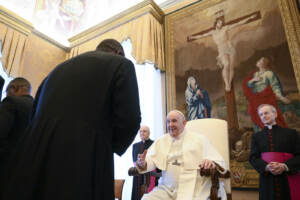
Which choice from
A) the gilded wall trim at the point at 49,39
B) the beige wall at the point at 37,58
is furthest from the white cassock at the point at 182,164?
the gilded wall trim at the point at 49,39

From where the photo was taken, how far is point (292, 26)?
4.17 metres

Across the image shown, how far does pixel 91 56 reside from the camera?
4.89 feet

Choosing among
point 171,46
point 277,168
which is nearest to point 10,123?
point 277,168

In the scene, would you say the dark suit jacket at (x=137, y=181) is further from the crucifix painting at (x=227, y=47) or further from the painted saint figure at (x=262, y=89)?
the painted saint figure at (x=262, y=89)

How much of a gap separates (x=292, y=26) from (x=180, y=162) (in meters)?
3.29

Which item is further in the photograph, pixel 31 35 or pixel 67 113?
pixel 31 35

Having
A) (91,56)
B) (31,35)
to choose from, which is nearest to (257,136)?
(91,56)

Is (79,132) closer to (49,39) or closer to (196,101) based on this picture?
(196,101)

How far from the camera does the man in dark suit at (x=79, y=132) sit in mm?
1151

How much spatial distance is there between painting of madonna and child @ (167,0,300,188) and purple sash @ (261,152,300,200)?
0.99 metres

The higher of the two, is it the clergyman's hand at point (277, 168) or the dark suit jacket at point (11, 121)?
the dark suit jacket at point (11, 121)

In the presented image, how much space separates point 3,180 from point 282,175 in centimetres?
294

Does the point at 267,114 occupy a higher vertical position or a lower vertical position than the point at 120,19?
lower

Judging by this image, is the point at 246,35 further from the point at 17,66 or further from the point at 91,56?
the point at 17,66
